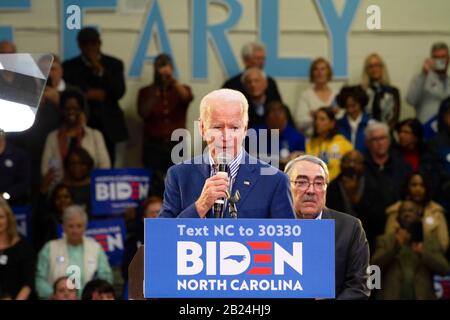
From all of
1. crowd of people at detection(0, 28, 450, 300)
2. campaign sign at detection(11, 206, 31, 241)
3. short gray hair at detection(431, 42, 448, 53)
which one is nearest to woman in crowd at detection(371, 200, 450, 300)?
crowd of people at detection(0, 28, 450, 300)

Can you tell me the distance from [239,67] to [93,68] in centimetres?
63

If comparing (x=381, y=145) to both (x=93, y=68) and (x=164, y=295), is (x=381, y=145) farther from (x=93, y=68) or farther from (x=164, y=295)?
(x=164, y=295)

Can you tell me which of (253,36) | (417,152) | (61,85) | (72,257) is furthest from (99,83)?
(417,152)

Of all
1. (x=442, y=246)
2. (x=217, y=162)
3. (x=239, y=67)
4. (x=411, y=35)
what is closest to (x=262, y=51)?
(x=239, y=67)

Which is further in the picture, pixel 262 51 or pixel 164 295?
pixel 262 51

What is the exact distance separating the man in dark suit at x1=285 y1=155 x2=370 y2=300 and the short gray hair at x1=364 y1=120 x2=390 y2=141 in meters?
1.40

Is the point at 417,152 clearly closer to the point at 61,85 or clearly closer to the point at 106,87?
the point at 106,87

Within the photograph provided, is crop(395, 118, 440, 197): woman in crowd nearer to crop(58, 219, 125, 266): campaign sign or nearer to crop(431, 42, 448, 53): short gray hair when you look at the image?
crop(431, 42, 448, 53): short gray hair

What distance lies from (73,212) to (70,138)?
36 cm

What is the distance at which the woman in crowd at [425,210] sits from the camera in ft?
23.0

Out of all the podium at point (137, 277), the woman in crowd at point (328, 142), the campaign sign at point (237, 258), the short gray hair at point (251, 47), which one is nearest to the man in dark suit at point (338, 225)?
the campaign sign at point (237, 258)

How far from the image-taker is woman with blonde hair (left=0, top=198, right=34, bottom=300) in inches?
271

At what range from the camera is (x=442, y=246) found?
6996 mm
